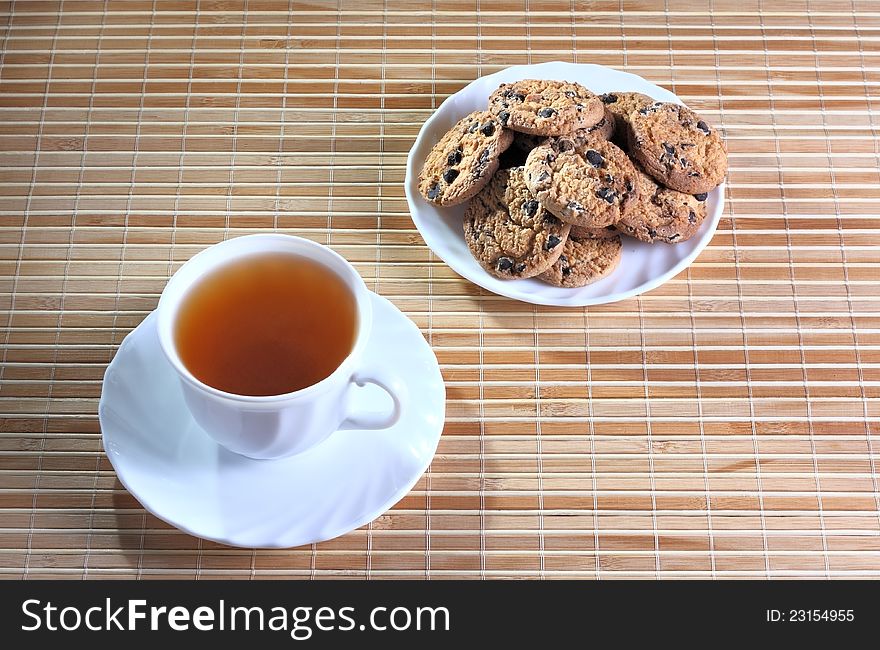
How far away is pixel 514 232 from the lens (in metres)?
1.06

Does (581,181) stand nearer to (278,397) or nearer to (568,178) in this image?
(568,178)

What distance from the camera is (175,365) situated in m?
0.80

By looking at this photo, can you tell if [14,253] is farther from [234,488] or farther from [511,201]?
[511,201]

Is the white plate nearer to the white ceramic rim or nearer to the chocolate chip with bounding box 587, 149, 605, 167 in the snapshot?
the chocolate chip with bounding box 587, 149, 605, 167

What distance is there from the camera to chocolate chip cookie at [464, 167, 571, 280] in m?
1.04

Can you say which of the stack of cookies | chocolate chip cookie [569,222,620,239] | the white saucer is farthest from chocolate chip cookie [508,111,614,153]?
the white saucer

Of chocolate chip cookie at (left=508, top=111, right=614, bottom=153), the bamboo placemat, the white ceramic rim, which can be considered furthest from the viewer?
chocolate chip cookie at (left=508, top=111, right=614, bottom=153)

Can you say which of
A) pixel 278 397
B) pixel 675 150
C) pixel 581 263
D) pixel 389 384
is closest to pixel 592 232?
pixel 581 263

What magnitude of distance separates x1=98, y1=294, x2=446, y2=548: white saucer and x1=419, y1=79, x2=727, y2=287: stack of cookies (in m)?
0.21

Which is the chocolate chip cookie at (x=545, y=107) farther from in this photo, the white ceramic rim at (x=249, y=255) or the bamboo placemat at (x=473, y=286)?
the white ceramic rim at (x=249, y=255)

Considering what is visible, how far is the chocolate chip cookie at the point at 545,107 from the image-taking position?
1055 millimetres

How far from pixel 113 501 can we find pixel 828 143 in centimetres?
106

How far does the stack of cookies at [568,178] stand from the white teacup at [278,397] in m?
0.26

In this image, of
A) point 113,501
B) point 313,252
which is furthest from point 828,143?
point 113,501
